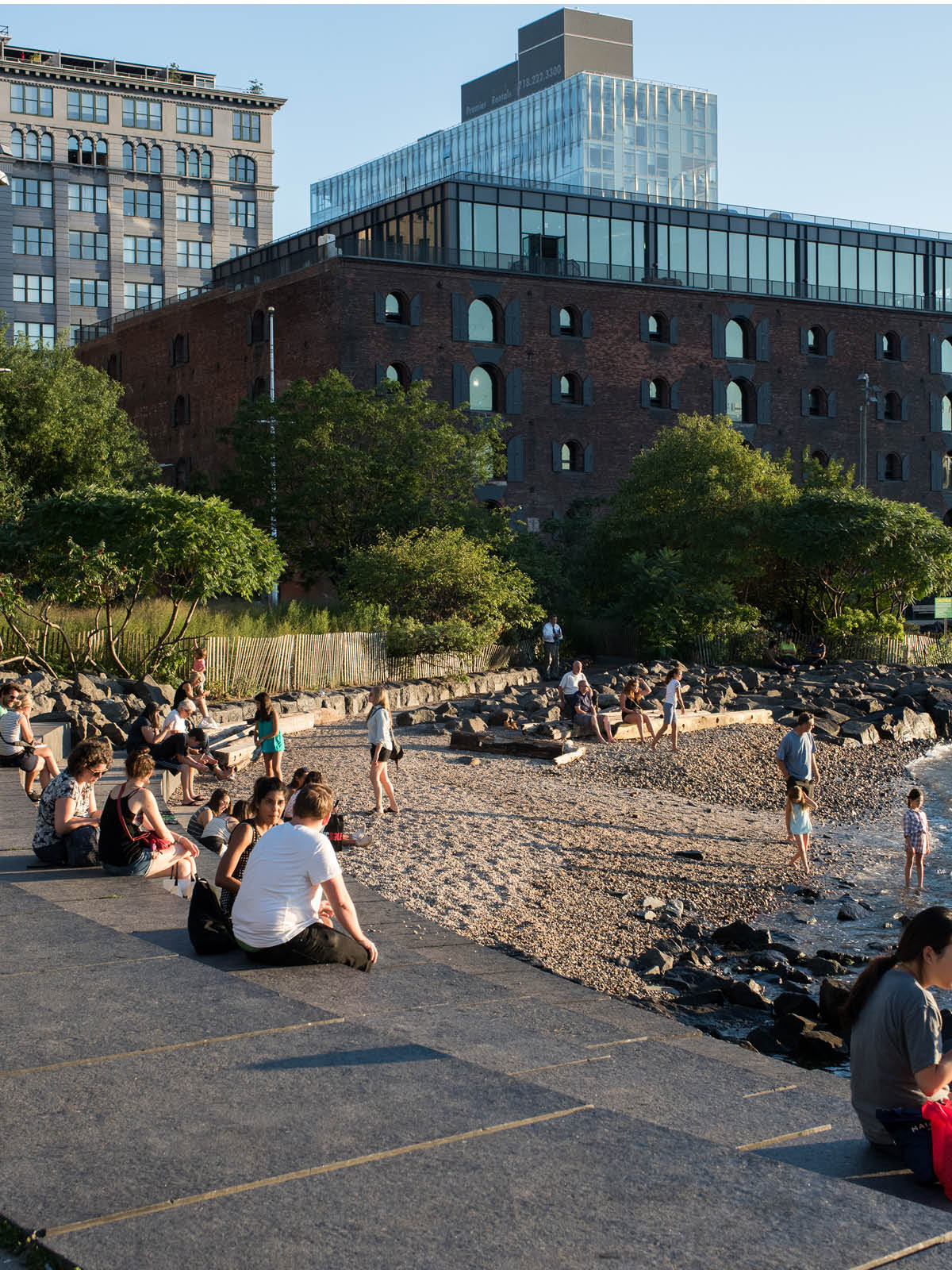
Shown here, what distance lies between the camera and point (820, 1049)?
32.9ft

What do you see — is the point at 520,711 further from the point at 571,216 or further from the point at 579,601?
the point at 571,216

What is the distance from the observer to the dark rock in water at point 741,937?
44.8 feet

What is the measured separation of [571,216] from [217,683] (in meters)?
37.1

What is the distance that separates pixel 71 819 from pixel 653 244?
5378 cm

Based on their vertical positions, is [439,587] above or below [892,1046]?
above

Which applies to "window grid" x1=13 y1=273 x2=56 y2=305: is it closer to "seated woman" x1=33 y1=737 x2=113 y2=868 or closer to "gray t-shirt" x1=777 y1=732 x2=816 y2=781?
"gray t-shirt" x1=777 y1=732 x2=816 y2=781

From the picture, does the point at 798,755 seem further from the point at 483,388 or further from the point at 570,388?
the point at 570,388

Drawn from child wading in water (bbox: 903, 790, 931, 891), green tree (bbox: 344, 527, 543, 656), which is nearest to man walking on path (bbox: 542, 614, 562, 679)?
green tree (bbox: 344, 527, 543, 656)

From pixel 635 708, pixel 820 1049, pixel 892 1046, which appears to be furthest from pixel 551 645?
pixel 892 1046

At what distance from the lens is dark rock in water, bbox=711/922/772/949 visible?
1364 cm

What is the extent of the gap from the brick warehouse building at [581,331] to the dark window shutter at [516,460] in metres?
0.08

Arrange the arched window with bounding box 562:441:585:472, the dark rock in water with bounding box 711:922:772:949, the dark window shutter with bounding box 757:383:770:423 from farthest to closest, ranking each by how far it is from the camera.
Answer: the dark window shutter with bounding box 757:383:770:423 → the arched window with bounding box 562:441:585:472 → the dark rock in water with bounding box 711:922:772:949

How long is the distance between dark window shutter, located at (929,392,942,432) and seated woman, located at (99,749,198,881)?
6101 cm

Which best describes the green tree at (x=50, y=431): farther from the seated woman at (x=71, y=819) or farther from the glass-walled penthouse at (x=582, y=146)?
the glass-walled penthouse at (x=582, y=146)
